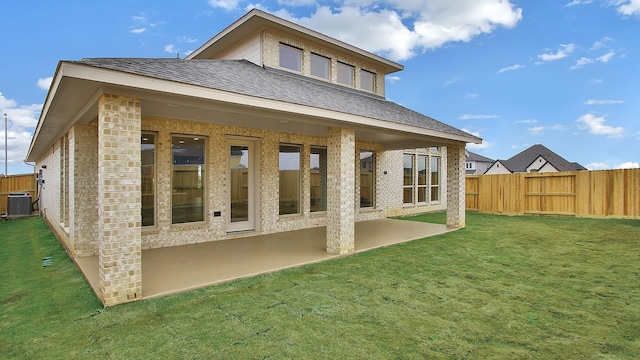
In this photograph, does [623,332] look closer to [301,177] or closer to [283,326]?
[283,326]

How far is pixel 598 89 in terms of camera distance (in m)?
15.8

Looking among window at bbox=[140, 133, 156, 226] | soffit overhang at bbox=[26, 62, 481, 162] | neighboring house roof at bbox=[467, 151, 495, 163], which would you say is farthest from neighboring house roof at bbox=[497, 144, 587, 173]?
window at bbox=[140, 133, 156, 226]

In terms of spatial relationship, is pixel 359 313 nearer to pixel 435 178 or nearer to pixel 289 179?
pixel 289 179

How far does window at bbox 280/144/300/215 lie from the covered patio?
801 mm

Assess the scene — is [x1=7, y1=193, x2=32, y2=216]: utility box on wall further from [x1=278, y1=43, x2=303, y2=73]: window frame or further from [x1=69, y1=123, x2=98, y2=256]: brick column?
[x1=278, y1=43, x2=303, y2=73]: window frame

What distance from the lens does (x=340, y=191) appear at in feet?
21.7

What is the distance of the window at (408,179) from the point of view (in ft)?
45.8

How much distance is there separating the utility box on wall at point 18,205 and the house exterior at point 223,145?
6.20 m

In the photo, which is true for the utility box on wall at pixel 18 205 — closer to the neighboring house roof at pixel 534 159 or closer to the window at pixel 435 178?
the window at pixel 435 178

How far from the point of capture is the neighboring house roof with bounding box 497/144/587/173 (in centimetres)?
3722

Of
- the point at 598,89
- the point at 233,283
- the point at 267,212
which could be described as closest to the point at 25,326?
the point at 233,283

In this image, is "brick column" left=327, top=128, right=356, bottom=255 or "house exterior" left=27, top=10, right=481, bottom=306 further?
"brick column" left=327, top=128, right=356, bottom=255

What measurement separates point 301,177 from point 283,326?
251 inches

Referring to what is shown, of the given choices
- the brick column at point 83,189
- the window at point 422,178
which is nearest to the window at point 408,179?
the window at point 422,178
